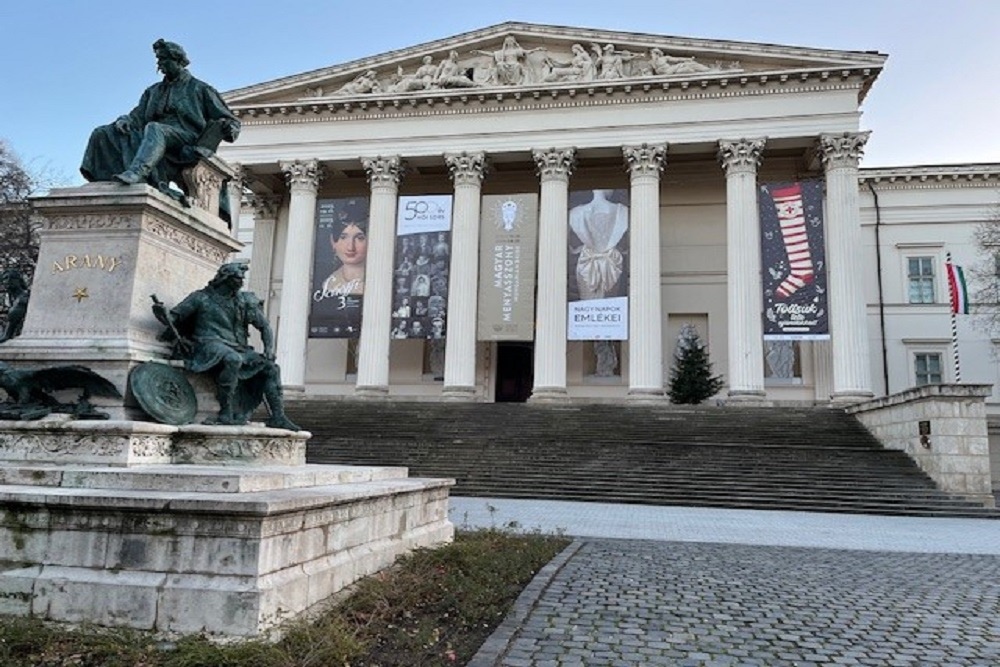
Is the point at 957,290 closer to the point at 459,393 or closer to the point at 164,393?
the point at 459,393

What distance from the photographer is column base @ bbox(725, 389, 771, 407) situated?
85.3ft

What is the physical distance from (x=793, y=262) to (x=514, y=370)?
12.9m

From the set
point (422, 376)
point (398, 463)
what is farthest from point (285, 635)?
point (422, 376)

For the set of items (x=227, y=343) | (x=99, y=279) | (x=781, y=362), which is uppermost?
(x=781, y=362)

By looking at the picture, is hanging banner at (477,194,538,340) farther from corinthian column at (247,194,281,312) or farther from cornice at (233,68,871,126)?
corinthian column at (247,194,281,312)

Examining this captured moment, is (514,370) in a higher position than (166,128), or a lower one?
higher

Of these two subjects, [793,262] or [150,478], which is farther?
[793,262]

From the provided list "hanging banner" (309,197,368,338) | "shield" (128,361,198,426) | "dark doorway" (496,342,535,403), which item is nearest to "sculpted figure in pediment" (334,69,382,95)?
"hanging banner" (309,197,368,338)

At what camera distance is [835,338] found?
87.6 feet

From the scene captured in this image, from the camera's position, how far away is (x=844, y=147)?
2773 cm

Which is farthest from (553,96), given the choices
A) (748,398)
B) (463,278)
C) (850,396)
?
(850,396)

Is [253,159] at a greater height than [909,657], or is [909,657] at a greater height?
[253,159]

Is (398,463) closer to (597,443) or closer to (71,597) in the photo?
(597,443)

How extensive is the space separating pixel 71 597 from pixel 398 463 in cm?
1549
